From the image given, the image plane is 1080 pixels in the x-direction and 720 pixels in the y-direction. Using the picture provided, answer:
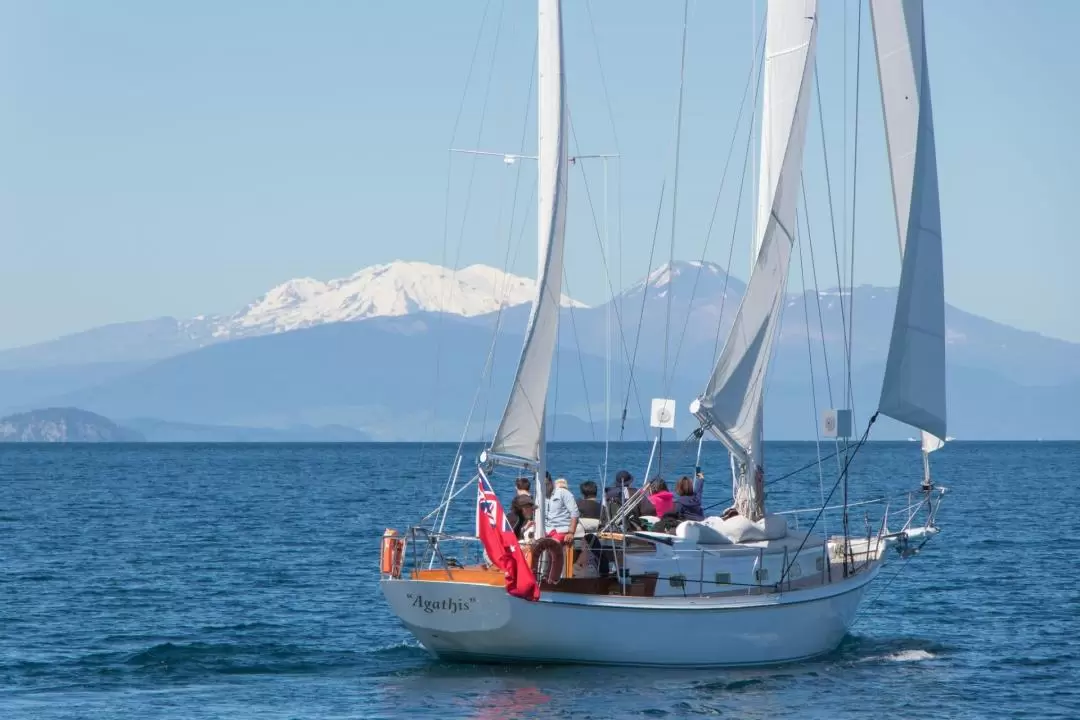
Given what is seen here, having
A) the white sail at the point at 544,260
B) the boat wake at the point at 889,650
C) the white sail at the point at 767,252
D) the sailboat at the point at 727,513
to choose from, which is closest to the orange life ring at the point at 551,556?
the sailboat at the point at 727,513

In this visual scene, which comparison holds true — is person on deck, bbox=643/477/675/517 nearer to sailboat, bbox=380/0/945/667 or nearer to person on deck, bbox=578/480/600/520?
sailboat, bbox=380/0/945/667

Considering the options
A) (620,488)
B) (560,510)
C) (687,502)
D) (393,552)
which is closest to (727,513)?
(687,502)

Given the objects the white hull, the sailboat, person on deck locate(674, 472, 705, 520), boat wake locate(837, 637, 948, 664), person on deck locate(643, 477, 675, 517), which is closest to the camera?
the white hull

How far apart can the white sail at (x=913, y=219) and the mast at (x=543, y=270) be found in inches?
200

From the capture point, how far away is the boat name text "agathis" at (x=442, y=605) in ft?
80.2

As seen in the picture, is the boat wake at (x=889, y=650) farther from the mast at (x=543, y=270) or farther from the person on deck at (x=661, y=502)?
the mast at (x=543, y=270)

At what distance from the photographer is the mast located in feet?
81.4

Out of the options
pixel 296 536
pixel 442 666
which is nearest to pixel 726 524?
pixel 442 666

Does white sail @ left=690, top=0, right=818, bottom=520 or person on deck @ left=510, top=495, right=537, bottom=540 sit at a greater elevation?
white sail @ left=690, top=0, right=818, bottom=520

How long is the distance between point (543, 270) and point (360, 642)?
28.1 feet

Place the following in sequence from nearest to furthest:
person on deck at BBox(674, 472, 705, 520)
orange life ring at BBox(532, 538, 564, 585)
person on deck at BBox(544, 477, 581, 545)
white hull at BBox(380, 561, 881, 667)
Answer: orange life ring at BBox(532, 538, 564, 585), white hull at BBox(380, 561, 881, 667), person on deck at BBox(544, 477, 581, 545), person on deck at BBox(674, 472, 705, 520)

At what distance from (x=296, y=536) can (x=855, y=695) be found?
3315cm

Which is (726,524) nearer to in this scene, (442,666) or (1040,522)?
(442,666)

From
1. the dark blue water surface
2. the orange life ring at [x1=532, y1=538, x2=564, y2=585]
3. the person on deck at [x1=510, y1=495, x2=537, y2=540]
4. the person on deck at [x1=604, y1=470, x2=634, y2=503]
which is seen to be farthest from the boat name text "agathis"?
the person on deck at [x1=604, y1=470, x2=634, y2=503]
